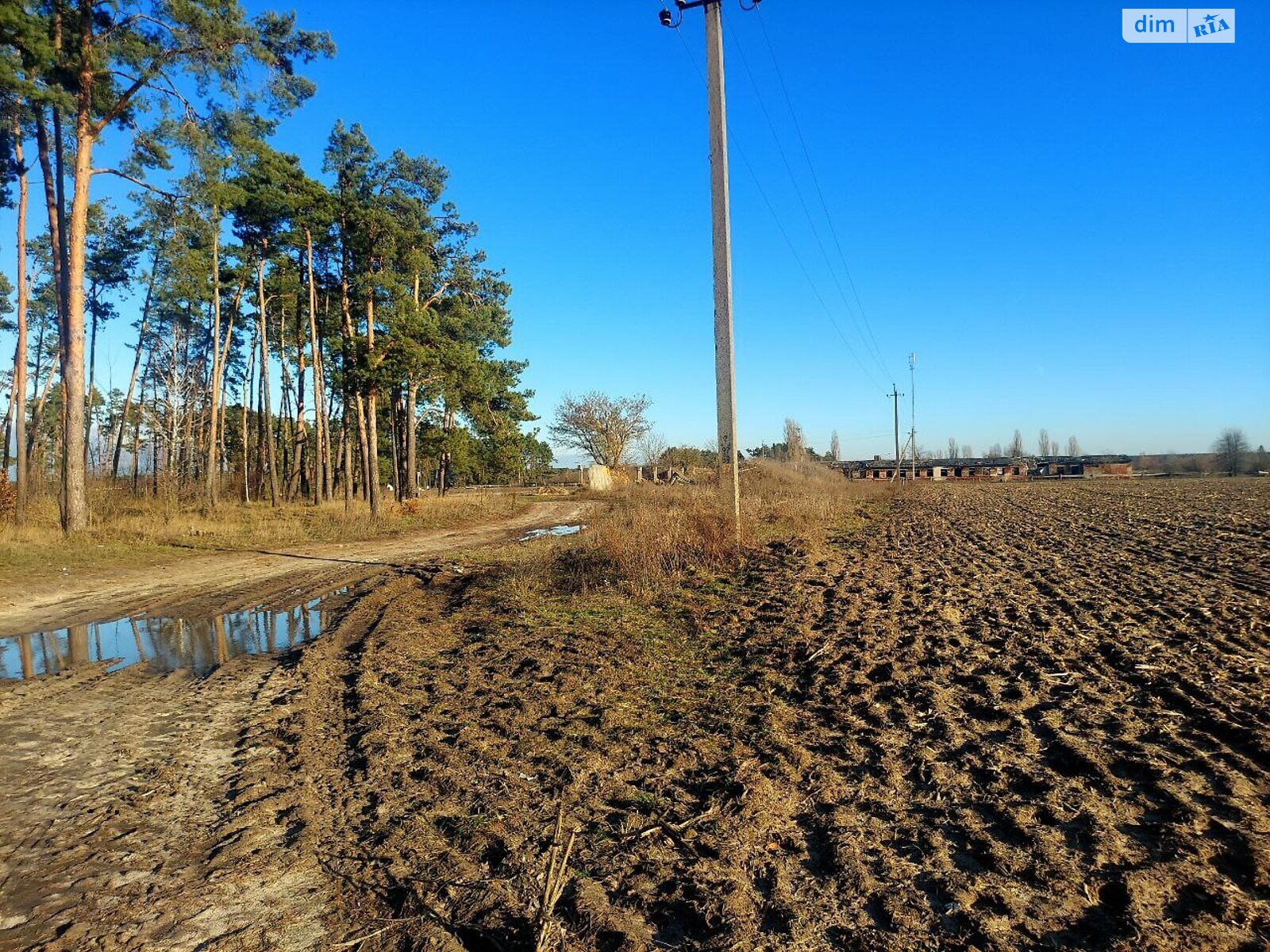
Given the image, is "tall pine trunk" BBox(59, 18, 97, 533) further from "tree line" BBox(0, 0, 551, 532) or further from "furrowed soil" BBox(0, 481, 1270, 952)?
"furrowed soil" BBox(0, 481, 1270, 952)

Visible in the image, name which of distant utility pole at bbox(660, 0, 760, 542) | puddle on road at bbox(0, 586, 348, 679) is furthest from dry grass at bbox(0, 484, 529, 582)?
distant utility pole at bbox(660, 0, 760, 542)

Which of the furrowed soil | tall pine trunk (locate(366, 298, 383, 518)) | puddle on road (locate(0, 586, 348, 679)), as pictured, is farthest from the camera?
tall pine trunk (locate(366, 298, 383, 518))

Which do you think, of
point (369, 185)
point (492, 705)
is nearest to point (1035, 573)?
point (492, 705)

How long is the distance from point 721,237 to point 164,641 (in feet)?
32.5

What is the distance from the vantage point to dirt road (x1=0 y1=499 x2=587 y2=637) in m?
9.57

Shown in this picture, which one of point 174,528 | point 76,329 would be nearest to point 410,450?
point 174,528

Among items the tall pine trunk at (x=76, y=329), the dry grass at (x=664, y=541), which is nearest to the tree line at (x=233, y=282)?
the tall pine trunk at (x=76, y=329)

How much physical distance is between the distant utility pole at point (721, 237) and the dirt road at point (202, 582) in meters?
7.54

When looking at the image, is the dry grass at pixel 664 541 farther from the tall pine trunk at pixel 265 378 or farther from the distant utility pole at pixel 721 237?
the tall pine trunk at pixel 265 378

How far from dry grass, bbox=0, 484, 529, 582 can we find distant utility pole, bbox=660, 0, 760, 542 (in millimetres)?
12638

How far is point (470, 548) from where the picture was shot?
1628cm

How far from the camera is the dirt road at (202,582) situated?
9570 mm

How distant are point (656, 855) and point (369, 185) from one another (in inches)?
1143

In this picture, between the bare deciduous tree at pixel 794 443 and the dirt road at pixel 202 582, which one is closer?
the dirt road at pixel 202 582
